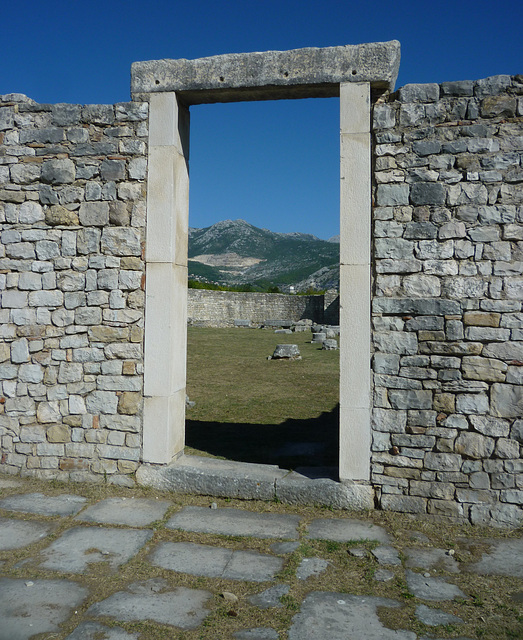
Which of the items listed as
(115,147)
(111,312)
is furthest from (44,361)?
(115,147)

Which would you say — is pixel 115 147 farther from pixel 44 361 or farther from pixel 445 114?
pixel 445 114

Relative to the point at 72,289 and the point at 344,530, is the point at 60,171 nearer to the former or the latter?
the point at 72,289

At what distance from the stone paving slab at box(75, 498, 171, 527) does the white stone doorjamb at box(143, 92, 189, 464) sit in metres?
0.45

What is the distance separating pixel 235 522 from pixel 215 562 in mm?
706

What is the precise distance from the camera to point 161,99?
5.22 meters

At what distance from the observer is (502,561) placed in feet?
12.4

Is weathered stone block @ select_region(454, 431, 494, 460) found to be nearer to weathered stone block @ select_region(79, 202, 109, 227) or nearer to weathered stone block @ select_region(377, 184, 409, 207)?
weathered stone block @ select_region(377, 184, 409, 207)

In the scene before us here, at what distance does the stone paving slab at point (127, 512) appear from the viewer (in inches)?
174

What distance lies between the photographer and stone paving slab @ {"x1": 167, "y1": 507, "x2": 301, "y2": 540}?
13.9 ft

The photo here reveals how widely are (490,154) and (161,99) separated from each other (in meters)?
3.18

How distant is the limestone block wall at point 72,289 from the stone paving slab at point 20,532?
894 mm

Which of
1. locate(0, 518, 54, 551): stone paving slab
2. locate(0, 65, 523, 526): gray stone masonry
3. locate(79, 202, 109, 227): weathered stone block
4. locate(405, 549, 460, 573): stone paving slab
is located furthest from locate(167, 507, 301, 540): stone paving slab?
locate(79, 202, 109, 227): weathered stone block

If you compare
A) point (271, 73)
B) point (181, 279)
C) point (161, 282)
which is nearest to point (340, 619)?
point (161, 282)

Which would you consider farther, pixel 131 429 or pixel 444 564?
pixel 131 429
